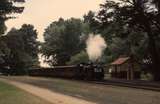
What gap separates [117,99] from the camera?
2636 cm

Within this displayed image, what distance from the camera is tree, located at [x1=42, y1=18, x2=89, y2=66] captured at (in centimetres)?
12575

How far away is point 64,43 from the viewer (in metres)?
127

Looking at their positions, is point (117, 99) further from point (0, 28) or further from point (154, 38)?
point (0, 28)

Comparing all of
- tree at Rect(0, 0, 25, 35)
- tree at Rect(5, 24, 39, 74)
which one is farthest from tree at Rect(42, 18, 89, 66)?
tree at Rect(0, 0, 25, 35)

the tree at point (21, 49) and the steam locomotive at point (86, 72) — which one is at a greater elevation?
the tree at point (21, 49)

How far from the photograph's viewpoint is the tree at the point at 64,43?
126 m

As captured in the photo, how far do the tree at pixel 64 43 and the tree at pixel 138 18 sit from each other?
223 feet

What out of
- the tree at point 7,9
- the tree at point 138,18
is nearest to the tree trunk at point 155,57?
the tree at point 138,18

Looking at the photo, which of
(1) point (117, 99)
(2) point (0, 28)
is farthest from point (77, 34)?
(1) point (117, 99)

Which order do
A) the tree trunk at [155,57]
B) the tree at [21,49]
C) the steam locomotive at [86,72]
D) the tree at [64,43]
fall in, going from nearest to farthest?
the tree trunk at [155,57], the steam locomotive at [86,72], the tree at [21,49], the tree at [64,43]

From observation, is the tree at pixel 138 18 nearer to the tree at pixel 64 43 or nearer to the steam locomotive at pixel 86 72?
the steam locomotive at pixel 86 72

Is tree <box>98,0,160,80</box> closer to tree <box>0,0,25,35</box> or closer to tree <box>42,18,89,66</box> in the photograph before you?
tree <box>0,0,25,35</box>

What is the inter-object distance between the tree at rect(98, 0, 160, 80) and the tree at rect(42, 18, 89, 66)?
6801 cm

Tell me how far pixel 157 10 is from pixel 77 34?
7516 centimetres
